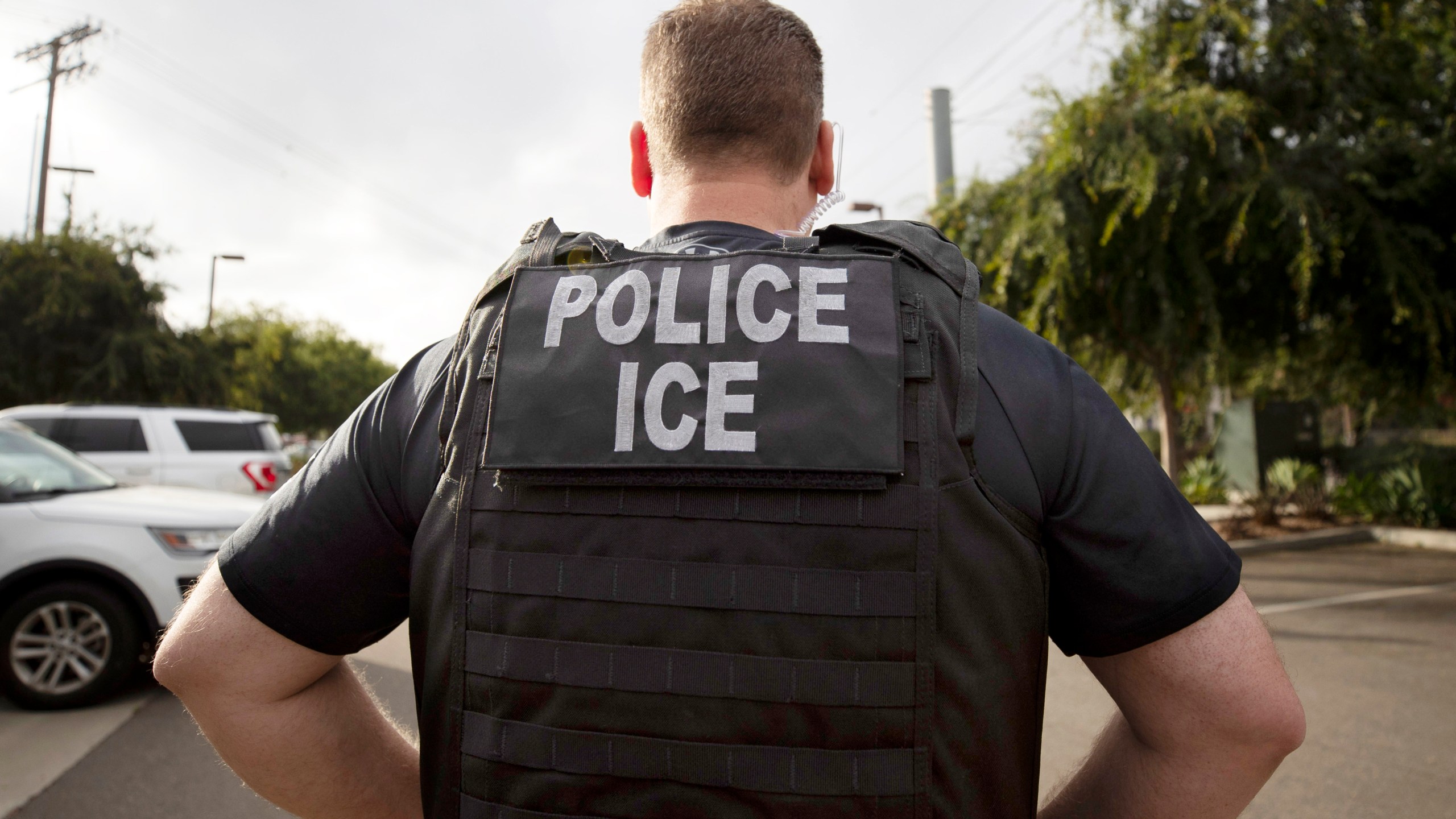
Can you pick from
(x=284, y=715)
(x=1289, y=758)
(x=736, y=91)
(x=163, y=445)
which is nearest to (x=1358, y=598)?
(x=1289, y=758)

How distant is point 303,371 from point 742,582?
1934 inches

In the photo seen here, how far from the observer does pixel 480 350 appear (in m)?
1.32

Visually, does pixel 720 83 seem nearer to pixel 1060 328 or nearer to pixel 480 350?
pixel 480 350

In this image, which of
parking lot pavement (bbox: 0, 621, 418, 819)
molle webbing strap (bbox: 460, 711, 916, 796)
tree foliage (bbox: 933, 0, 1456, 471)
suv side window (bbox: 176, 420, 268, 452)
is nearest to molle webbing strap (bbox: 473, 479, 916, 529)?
molle webbing strap (bbox: 460, 711, 916, 796)

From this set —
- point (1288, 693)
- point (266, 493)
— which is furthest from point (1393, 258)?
point (266, 493)

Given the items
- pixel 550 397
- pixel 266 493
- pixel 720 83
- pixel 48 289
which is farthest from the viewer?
pixel 48 289

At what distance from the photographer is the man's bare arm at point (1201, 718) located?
1.16 metres

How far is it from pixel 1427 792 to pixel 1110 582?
395 cm

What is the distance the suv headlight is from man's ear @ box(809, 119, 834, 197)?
16.8 ft

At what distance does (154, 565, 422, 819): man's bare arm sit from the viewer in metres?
1.31

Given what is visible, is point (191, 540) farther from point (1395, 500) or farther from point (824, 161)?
point (1395, 500)

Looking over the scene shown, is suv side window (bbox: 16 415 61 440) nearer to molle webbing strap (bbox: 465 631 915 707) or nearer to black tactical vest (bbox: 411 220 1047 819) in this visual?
black tactical vest (bbox: 411 220 1047 819)

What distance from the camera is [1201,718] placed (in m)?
1.19

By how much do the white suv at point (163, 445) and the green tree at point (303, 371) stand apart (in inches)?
676
